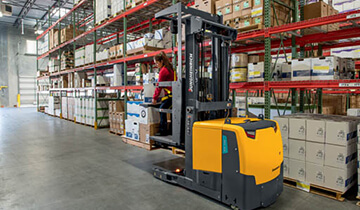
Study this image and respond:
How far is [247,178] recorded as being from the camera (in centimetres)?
287

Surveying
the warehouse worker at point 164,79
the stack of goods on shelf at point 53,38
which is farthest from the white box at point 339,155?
the stack of goods on shelf at point 53,38

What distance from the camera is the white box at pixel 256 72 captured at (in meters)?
4.89

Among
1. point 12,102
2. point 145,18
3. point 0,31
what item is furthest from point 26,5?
point 145,18

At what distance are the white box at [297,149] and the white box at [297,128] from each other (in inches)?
3.0

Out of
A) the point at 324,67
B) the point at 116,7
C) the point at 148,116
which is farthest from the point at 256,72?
the point at 116,7

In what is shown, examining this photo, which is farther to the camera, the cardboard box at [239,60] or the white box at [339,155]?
the cardboard box at [239,60]

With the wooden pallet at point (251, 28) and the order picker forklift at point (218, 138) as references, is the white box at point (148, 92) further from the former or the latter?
the wooden pallet at point (251, 28)

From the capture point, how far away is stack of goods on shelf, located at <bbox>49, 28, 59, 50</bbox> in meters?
14.3

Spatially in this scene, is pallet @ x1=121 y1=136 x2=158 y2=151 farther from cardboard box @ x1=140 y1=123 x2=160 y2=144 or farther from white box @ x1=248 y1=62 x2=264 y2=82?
white box @ x1=248 y1=62 x2=264 y2=82

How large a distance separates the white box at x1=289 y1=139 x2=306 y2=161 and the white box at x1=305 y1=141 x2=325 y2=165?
0.19 feet

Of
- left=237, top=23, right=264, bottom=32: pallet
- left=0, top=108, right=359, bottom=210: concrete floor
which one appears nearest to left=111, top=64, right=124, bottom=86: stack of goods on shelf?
left=0, top=108, right=359, bottom=210: concrete floor

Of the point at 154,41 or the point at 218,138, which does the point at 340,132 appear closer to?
the point at 218,138

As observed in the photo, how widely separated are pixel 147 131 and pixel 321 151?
4.08 m

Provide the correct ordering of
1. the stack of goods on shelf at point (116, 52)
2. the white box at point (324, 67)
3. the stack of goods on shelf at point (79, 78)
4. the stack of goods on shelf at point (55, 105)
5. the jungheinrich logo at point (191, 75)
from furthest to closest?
1. the stack of goods on shelf at point (55, 105)
2. the stack of goods on shelf at point (79, 78)
3. the stack of goods on shelf at point (116, 52)
4. the white box at point (324, 67)
5. the jungheinrich logo at point (191, 75)
